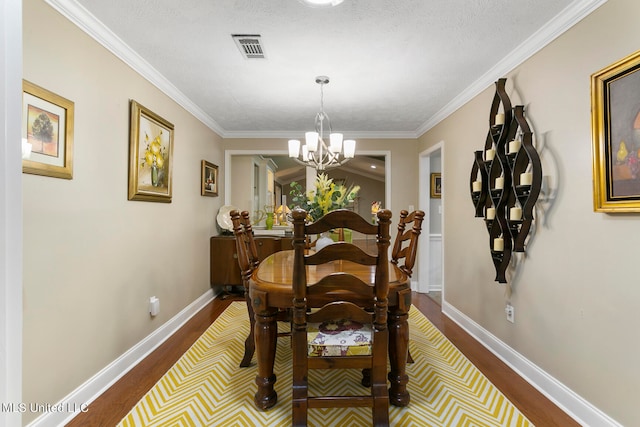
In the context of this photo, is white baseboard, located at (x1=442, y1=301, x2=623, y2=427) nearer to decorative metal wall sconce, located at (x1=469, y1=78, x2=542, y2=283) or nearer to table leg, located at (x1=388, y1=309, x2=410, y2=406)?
decorative metal wall sconce, located at (x1=469, y1=78, x2=542, y2=283)

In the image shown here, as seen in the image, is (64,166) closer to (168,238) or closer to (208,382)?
(168,238)

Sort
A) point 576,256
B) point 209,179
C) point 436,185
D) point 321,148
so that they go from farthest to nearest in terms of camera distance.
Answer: point 436,185 → point 209,179 → point 321,148 → point 576,256

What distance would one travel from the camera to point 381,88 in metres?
2.84

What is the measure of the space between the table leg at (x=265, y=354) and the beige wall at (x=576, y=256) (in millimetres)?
1693

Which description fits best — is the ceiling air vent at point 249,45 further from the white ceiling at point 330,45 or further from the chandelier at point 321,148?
the chandelier at point 321,148

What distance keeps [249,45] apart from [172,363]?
2.35m

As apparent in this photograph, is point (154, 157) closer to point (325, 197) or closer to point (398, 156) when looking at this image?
point (325, 197)

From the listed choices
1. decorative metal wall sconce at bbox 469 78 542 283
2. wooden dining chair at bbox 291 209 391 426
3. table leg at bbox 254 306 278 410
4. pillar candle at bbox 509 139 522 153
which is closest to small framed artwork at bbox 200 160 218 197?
table leg at bbox 254 306 278 410

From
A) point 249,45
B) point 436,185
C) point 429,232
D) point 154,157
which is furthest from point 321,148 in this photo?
point 429,232

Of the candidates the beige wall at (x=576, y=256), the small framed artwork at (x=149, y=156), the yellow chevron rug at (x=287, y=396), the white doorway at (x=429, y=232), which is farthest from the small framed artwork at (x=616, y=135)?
the small framed artwork at (x=149, y=156)

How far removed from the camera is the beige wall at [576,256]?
1.45m

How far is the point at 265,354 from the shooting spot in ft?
5.67

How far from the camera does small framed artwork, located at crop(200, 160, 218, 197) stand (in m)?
3.62

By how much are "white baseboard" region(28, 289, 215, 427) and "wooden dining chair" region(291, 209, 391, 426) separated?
48.5 inches
